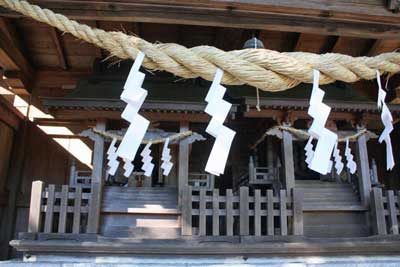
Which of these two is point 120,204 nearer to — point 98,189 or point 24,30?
point 98,189

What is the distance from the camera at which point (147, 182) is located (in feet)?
16.4

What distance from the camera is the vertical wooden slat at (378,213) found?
4262 millimetres

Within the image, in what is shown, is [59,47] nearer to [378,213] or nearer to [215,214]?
[215,214]

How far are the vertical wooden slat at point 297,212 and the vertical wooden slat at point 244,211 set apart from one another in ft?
1.92

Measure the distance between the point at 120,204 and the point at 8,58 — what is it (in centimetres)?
241

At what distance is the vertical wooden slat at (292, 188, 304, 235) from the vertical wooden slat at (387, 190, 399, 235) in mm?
1185

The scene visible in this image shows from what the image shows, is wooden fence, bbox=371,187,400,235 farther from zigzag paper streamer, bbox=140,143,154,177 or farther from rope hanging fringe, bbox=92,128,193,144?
zigzag paper streamer, bbox=140,143,154,177

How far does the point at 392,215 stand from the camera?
14.2ft

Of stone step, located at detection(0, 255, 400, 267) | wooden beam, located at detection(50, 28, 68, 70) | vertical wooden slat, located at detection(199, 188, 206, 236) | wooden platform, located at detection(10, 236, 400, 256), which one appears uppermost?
wooden beam, located at detection(50, 28, 68, 70)

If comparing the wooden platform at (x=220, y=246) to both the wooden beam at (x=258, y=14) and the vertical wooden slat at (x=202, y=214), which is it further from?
the wooden beam at (x=258, y=14)

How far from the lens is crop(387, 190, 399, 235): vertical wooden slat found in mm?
4289

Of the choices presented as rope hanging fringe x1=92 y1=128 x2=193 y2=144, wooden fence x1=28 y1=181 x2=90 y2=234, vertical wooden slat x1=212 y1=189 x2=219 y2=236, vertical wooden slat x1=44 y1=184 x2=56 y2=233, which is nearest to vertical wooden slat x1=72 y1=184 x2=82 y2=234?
wooden fence x1=28 y1=181 x2=90 y2=234

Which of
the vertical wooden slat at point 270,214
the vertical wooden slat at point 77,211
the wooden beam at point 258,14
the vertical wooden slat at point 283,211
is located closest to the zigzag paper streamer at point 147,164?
the vertical wooden slat at point 77,211

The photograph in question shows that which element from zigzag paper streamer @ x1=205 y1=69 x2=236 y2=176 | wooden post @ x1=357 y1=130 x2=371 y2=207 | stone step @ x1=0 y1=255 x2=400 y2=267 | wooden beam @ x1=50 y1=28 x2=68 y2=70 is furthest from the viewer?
wooden post @ x1=357 y1=130 x2=371 y2=207
